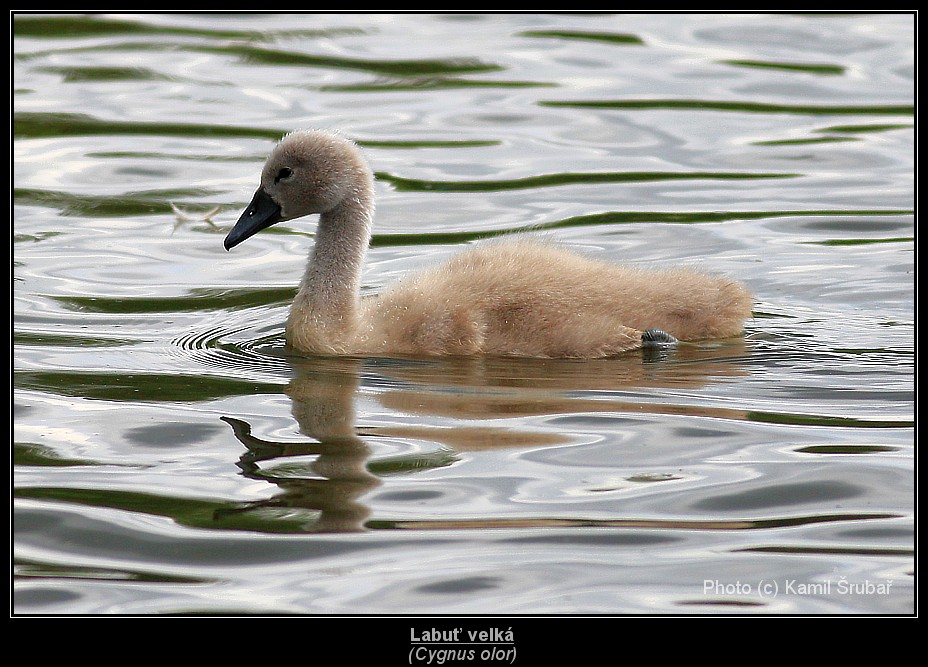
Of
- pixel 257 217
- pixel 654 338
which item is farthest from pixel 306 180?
pixel 654 338

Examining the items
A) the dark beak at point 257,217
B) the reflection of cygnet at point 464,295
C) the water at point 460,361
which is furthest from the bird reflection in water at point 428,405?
the dark beak at point 257,217

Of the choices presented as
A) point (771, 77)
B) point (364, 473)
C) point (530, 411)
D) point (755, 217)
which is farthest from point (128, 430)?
point (771, 77)

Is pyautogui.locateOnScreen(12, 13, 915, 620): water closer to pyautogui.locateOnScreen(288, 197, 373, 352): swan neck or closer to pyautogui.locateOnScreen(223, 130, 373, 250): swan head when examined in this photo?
pyautogui.locateOnScreen(288, 197, 373, 352): swan neck

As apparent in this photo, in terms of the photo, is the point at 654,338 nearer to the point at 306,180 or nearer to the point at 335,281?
the point at 335,281

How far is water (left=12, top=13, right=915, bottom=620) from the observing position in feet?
17.0

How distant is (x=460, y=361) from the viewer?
7.46 metres

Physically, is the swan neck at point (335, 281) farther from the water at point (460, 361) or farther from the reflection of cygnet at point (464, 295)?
the water at point (460, 361)

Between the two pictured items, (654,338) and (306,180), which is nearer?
(654,338)

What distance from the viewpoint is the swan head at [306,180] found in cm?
796

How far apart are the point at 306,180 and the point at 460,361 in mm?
1399

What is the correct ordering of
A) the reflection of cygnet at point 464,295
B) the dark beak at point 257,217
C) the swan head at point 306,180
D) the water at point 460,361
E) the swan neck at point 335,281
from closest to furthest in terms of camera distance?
the water at point 460,361, the reflection of cygnet at point 464,295, the swan neck at point 335,281, the swan head at point 306,180, the dark beak at point 257,217

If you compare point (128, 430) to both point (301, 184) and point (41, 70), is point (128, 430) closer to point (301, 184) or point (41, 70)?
point (301, 184)

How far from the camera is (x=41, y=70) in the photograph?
14094 mm

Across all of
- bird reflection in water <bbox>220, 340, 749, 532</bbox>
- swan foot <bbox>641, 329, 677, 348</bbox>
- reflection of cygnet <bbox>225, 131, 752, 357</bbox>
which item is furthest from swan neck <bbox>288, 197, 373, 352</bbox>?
swan foot <bbox>641, 329, 677, 348</bbox>
